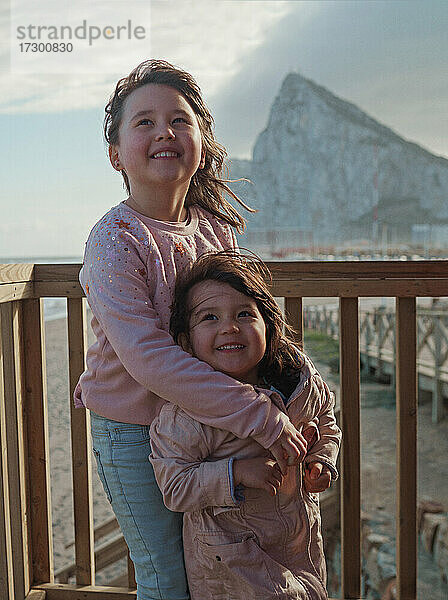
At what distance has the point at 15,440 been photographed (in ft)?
6.16

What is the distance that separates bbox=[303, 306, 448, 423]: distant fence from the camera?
38.1 ft

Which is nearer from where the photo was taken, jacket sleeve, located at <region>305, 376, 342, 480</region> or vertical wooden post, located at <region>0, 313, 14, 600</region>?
jacket sleeve, located at <region>305, 376, 342, 480</region>

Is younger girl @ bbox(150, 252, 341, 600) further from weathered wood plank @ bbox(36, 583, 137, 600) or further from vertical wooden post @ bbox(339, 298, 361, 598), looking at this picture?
weathered wood plank @ bbox(36, 583, 137, 600)

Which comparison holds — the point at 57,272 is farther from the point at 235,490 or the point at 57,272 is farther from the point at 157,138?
the point at 235,490

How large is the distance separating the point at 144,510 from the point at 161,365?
12.9 inches

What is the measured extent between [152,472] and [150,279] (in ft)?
1.22

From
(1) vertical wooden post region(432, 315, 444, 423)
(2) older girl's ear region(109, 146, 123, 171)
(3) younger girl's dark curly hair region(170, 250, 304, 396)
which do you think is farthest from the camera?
(1) vertical wooden post region(432, 315, 444, 423)

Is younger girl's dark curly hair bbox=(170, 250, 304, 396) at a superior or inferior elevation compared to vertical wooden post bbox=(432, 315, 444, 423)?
superior

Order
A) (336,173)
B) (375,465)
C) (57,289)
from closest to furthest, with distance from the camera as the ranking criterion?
(57,289) → (375,465) → (336,173)

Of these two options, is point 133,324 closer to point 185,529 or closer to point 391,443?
point 185,529

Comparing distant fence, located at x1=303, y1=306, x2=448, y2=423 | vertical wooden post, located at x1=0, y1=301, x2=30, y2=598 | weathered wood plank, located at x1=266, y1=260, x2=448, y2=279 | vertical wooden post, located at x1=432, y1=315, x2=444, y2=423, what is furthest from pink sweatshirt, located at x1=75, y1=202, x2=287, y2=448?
vertical wooden post, located at x1=432, y1=315, x2=444, y2=423

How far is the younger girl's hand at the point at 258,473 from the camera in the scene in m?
1.18

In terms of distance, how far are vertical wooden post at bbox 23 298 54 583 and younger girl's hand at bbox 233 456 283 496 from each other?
0.91m

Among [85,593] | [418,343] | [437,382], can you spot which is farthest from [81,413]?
[418,343]
